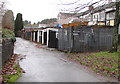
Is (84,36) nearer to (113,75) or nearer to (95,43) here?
(95,43)

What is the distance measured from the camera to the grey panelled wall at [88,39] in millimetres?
14281

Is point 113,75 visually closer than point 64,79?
No

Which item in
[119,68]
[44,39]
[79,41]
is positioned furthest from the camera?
[44,39]

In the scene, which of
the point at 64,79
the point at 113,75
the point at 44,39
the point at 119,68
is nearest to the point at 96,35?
the point at 119,68

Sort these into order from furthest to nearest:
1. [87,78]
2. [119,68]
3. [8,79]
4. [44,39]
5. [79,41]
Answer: [44,39] < [79,41] < [119,68] < [87,78] < [8,79]

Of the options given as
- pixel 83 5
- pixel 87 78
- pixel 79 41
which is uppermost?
pixel 83 5

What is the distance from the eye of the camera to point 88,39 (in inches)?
570

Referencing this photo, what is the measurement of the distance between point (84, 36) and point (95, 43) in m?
1.16

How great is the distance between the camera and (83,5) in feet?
30.8

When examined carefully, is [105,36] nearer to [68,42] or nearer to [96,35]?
[96,35]

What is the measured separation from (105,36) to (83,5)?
6.19 m

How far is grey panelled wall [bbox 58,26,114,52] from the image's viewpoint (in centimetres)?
1428

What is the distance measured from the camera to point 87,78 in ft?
20.5

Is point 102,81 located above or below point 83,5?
below
